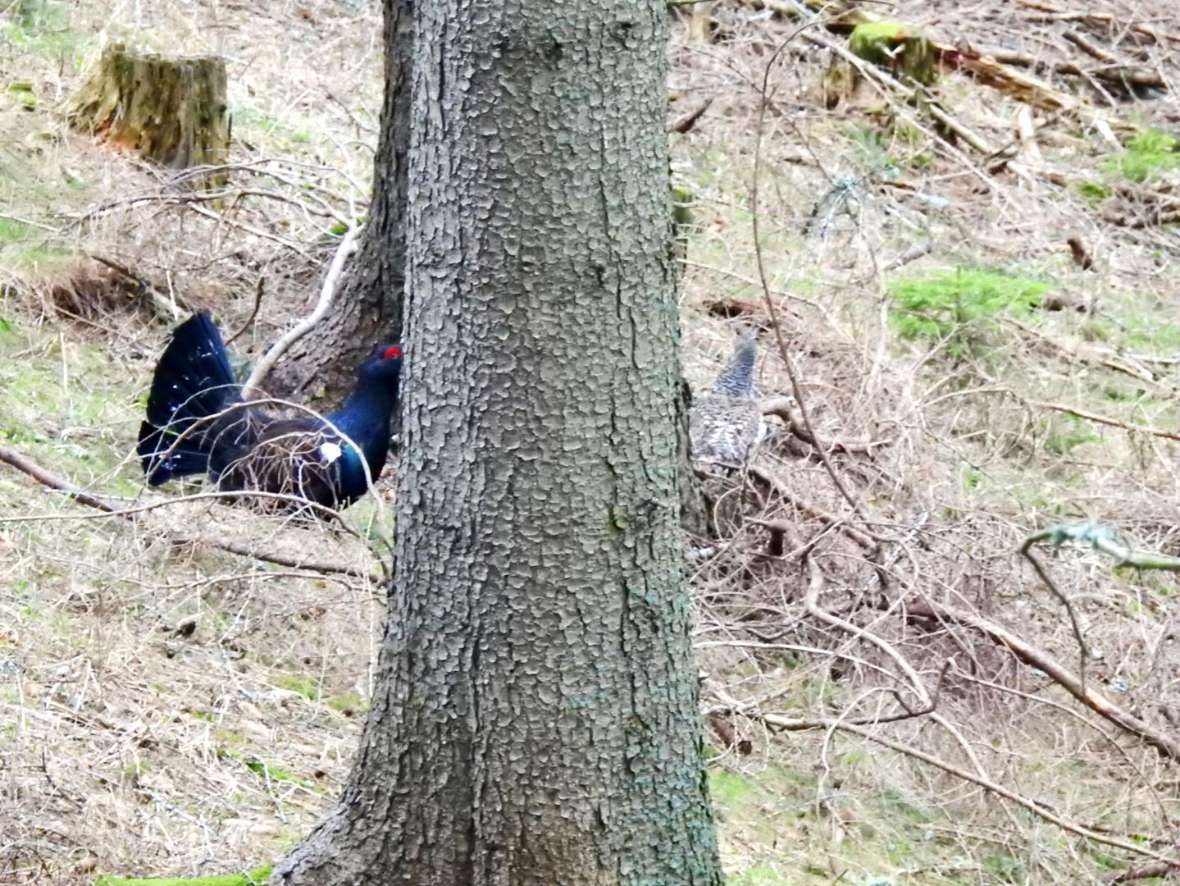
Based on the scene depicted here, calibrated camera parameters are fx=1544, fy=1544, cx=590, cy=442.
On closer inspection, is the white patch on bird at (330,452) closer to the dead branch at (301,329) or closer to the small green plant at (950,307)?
the dead branch at (301,329)

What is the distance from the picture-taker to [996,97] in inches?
497

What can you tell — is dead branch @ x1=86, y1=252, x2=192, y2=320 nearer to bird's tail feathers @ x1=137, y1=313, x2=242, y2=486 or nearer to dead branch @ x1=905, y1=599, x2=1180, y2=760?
bird's tail feathers @ x1=137, y1=313, x2=242, y2=486

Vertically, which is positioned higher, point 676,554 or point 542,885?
point 676,554

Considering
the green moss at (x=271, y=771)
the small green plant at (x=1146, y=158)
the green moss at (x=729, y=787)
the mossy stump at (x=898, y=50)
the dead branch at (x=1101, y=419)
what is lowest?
the green moss at (x=729, y=787)

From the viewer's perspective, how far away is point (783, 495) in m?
6.27

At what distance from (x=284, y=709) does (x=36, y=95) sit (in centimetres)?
552

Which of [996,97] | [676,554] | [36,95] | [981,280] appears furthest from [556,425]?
[996,97]

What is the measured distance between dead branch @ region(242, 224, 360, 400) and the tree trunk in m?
3.77

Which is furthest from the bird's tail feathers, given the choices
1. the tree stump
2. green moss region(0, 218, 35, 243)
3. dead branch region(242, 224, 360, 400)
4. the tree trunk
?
the tree trunk

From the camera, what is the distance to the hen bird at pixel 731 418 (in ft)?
21.1

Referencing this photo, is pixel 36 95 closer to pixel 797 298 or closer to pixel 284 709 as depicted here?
pixel 797 298

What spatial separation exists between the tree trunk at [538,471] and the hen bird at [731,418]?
3280mm

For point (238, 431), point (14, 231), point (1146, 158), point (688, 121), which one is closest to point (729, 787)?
point (238, 431)

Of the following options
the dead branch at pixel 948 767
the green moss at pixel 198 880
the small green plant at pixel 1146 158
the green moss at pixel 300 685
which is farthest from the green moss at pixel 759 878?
the small green plant at pixel 1146 158
